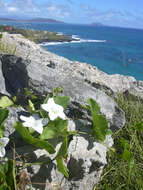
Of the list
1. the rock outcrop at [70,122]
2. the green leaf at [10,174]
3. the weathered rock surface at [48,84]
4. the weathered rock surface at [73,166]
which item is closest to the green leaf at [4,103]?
the rock outcrop at [70,122]

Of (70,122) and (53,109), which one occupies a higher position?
(53,109)

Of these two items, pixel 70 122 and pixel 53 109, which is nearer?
pixel 53 109

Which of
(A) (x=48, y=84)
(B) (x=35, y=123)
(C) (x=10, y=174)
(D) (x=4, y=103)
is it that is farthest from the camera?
(A) (x=48, y=84)

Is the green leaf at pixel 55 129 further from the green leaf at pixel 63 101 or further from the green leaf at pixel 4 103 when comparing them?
the green leaf at pixel 4 103

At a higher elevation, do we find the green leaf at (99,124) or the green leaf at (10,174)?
the green leaf at (99,124)

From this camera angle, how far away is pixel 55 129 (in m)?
1.53

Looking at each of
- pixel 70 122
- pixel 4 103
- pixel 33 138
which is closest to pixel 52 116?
pixel 33 138

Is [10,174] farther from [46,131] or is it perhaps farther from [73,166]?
A: [73,166]

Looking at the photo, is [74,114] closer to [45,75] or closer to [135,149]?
[45,75]

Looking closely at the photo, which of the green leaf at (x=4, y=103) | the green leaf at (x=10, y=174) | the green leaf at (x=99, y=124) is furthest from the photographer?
the green leaf at (x=4, y=103)

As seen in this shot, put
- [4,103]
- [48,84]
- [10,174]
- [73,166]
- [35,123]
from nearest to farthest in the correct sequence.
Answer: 1. [10,174]
2. [35,123]
3. [73,166]
4. [4,103]
5. [48,84]

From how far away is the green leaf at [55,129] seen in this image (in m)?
1.51

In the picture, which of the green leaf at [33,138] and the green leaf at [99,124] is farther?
the green leaf at [99,124]

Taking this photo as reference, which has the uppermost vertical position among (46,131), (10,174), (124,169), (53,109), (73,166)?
(53,109)
